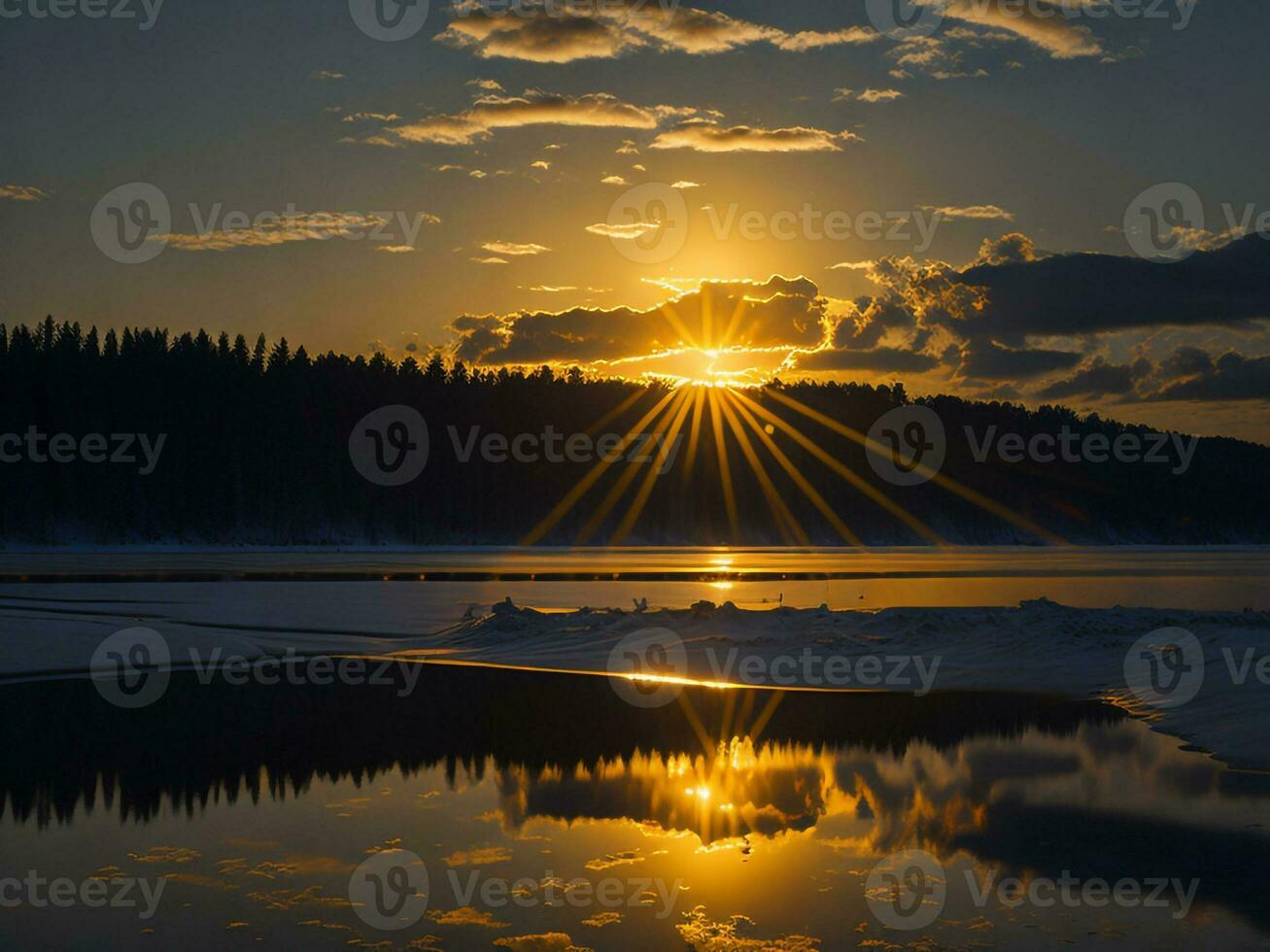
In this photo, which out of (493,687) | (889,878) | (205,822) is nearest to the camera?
(889,878)

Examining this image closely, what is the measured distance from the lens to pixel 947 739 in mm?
18297

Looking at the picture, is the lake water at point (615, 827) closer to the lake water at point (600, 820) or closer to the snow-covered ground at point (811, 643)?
the lake water at point (600, 820)

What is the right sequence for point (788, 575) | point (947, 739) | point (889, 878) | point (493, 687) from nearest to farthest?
point (889, 878) < point (947, 739) < point (493, 687) < point (788, 575)

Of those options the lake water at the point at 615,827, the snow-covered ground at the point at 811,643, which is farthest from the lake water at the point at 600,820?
the snow-covered ground at the point at 811,643

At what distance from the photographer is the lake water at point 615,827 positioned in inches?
385

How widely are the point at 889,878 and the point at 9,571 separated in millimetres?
66456

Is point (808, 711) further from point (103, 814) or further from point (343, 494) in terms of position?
point (343, 494)

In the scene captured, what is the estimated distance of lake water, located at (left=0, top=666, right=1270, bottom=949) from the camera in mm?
9781

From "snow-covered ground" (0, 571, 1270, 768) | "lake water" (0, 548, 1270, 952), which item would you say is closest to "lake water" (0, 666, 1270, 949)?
"lake water" (0, 548, 1270, 952)

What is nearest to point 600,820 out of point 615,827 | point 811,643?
point 615,827

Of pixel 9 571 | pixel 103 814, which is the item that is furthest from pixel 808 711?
pixel 9 571

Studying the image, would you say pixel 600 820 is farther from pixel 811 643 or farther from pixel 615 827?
pixel 811 643

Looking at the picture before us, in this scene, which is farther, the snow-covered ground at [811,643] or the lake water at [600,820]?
the snow-covered ground at [811,643]

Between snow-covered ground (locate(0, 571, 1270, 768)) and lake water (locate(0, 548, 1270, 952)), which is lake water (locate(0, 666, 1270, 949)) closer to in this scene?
lake water (locate(0, 548, 1270, 952))
